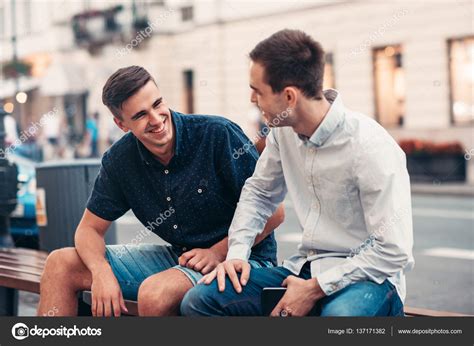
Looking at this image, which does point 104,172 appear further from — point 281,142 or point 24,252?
point 24,252

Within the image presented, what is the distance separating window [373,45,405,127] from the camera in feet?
63.4

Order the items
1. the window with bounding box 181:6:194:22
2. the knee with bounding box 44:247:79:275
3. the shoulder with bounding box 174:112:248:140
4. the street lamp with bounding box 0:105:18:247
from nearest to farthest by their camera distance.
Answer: the knee with bounding box 44:247:79:275, the shoulder with bounding box 174:112:248:140, the street lamp with bounding box 0:105:18:247, the window with bounding box 181:6:194:22

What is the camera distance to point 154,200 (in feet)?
11.7

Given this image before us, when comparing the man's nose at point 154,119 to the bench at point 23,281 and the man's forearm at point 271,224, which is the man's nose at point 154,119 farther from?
the bench at point 23,281

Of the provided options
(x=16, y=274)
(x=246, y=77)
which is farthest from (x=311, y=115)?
(x=246, y=77)

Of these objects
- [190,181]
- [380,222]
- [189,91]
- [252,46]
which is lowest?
[380,222]

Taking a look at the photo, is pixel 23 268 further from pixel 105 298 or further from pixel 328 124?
pixel 328 124

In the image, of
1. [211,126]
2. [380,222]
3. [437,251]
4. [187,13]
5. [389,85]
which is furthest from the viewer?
[187,13]

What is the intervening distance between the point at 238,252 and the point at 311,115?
589 mm

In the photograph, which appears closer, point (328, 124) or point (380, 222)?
point (380, 222)

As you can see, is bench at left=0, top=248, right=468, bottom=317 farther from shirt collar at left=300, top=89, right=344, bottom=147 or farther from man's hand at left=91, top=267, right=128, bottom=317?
shirt collar at left=300, top=89, right=344, bottom=147

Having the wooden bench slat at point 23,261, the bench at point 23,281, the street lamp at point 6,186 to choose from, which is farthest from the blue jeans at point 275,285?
the street lamp at point 6,186

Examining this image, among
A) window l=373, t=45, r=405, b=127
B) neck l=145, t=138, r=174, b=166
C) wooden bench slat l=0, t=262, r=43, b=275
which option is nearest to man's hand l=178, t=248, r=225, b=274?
neck l=145, t=138, r=174, b=166

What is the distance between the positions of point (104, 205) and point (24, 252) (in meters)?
1.66
